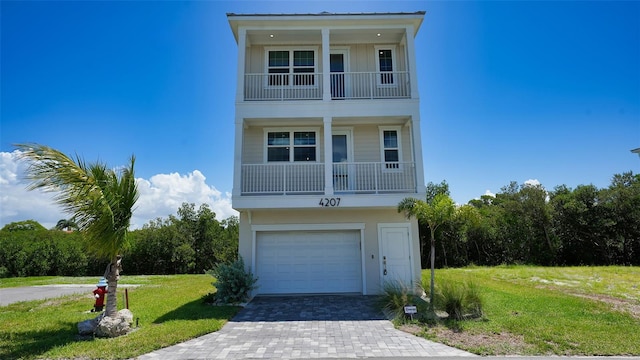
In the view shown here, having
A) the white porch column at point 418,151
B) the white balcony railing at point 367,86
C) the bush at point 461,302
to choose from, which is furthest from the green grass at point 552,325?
the white balcony railing at point 367,86

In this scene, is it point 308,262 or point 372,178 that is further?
point 308,262

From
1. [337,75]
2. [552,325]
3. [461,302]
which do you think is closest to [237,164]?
[337,75]

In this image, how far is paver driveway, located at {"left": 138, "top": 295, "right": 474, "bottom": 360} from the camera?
5891mm

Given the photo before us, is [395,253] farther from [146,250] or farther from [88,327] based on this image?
[146,250]

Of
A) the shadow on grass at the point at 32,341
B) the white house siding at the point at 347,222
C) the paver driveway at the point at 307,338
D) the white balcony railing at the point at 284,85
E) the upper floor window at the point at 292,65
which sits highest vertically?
the upper floor window at the point at 292,65

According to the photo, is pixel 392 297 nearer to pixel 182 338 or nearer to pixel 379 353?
pixel 379 353

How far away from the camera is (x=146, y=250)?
24266 millimetres

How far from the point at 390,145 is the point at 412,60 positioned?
316 centimetres

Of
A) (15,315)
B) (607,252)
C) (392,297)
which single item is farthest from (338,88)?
(607,252)

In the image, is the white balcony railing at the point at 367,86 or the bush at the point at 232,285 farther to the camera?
the white balcony railing at the point at 367,86

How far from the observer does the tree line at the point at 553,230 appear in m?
23.7

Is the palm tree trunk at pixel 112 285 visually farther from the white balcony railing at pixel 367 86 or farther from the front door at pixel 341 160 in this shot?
the white balcony railing at pixel 367 86

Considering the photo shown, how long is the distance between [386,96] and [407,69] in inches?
49.7

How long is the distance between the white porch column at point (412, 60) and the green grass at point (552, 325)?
711cm
